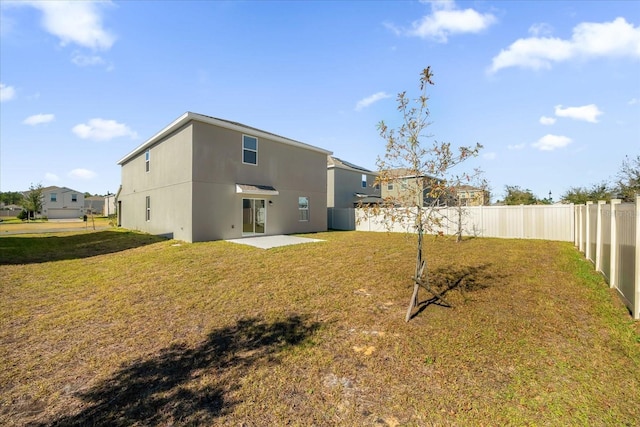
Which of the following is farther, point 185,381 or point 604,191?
point 604,191

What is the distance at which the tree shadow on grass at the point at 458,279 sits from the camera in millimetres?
5621

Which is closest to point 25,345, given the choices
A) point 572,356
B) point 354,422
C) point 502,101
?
point 354,422

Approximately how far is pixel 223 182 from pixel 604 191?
26.0 meters

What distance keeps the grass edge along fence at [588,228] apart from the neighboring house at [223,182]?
655 centimetres

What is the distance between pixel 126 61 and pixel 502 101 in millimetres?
14382

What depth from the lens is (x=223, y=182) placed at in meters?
14.4

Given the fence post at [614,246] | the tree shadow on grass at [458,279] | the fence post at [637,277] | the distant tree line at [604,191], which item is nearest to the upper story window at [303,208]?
the tree shadow on grass at [458,279]

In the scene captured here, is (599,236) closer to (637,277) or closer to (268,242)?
(637,277)

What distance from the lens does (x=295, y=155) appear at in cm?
1812

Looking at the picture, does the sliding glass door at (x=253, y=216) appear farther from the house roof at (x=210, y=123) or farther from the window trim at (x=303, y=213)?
the house roof at (x=210, y=123)

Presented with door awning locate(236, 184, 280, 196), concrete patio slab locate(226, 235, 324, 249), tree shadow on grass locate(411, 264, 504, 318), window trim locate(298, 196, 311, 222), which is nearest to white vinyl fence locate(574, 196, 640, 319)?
tree shadow on grass locate(411, 264, 504, 318)

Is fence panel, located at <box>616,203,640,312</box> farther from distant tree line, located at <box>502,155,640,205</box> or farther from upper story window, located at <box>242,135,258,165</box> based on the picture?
upper story window, located at <box>242,135,258,165</box>

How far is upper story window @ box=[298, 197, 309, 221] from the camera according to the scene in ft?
60.9

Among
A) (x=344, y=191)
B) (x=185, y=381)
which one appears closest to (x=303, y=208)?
(x=344, y=191)
